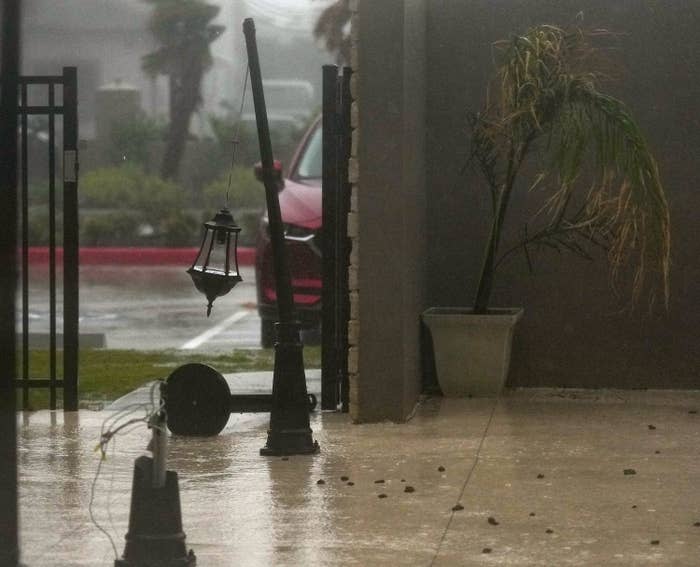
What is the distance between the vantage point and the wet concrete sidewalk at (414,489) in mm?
5754

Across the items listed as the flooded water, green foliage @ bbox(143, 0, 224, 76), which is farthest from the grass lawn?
green foliage @ bbox(143, 0, 224, 76)

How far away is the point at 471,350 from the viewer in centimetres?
961

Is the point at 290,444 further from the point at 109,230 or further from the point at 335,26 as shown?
the point at 109,230

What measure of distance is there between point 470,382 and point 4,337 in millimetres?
5230

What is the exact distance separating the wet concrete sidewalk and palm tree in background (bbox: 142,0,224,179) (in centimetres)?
2283

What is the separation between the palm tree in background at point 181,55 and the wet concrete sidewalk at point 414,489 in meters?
22.8

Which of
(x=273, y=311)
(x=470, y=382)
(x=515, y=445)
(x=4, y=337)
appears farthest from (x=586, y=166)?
(x=4, y=337)

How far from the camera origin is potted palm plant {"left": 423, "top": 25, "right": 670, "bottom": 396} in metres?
9.10

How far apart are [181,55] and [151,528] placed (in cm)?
2732

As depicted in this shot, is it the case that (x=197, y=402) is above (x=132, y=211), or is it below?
below

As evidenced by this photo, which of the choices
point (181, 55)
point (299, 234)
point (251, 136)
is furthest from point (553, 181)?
point (181, 55)

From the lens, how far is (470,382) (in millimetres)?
9648

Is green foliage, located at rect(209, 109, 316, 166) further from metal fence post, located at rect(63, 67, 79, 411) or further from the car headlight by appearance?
metal fence post, located at rect(63, 67, 79, 411)

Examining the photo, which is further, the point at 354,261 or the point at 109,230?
the point at 109,230
